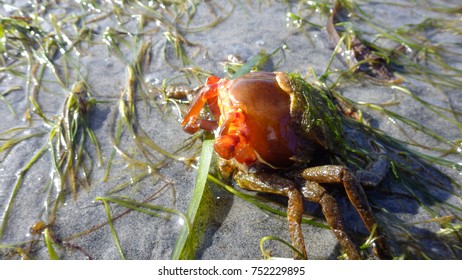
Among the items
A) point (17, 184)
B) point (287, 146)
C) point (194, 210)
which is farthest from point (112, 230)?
point (287, 146)

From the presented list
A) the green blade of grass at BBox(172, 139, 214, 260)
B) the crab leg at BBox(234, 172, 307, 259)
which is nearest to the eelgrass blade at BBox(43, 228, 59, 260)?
→ the green blade of grass at BBox(172, 139, 214, 260)

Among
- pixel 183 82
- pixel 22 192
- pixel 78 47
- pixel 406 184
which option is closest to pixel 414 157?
pixel 406 184

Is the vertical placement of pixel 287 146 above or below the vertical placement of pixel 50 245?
above

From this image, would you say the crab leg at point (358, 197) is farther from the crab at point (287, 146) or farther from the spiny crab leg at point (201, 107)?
the spiny crab leg at point (201, 107)

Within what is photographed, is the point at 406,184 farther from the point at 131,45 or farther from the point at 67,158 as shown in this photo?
the point at 131,45

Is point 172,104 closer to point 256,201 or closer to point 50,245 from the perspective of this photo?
point 256,201

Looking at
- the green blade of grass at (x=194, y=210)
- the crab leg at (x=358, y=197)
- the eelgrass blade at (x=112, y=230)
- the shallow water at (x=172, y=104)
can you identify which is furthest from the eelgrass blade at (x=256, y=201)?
the eelgrass blade at (x=112, y=230)
